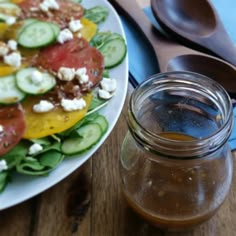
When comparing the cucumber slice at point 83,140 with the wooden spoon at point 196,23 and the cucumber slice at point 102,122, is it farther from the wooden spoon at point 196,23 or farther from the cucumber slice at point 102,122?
the wooden spoon at point 196,23

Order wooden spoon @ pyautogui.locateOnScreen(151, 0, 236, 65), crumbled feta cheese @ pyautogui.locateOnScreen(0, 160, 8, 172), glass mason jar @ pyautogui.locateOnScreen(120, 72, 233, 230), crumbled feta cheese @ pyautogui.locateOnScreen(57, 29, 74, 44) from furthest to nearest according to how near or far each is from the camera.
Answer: wooden spoon @ pyautogui.locateOnScreen(151, 0, 236, 65)
crumbled feta cheese @ pyautogui.locateOnScreen(57, 29, 74, 44)
crumbled feta cheese @ pyautogui.locateOnScreen(0, 160, 8, 172)
glass mason jar @ pyautogui.locateOnScreen(120, 72, 233, 230)

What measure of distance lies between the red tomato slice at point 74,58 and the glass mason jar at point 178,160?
18 centimetres

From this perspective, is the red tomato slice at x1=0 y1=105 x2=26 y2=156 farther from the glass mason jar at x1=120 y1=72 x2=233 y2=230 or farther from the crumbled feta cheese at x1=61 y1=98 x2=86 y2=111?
the glass mason jar at x1=120 y1=72 x2=233 y2=230

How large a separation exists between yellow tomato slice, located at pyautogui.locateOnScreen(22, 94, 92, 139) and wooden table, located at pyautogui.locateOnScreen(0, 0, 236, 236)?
9cm

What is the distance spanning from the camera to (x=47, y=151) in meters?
0.93

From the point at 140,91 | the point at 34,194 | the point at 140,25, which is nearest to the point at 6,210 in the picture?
the point at 34,194

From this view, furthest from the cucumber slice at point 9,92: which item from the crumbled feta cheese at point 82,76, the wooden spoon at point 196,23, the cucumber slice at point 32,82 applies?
the wooden spoon at point 196,23

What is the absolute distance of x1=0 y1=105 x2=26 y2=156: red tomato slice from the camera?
92 cm

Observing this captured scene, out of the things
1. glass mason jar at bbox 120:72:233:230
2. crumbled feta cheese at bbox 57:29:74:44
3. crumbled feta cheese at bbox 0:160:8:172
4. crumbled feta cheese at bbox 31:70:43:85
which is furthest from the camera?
crumbled feta cheese at bbox 57:29:74:44

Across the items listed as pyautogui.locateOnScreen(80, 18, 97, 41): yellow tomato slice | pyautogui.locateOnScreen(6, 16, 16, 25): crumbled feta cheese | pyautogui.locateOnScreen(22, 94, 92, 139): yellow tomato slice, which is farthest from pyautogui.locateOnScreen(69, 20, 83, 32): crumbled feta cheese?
pyautogui.locateOnScreen(22, 94, 92, 139): yellow tomato slice

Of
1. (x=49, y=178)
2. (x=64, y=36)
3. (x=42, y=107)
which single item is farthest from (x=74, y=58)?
(x=49, y=178)

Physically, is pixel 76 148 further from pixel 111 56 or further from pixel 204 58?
pixel 204 58

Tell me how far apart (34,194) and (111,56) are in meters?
0.36

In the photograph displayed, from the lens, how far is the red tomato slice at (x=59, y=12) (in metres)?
1.18
